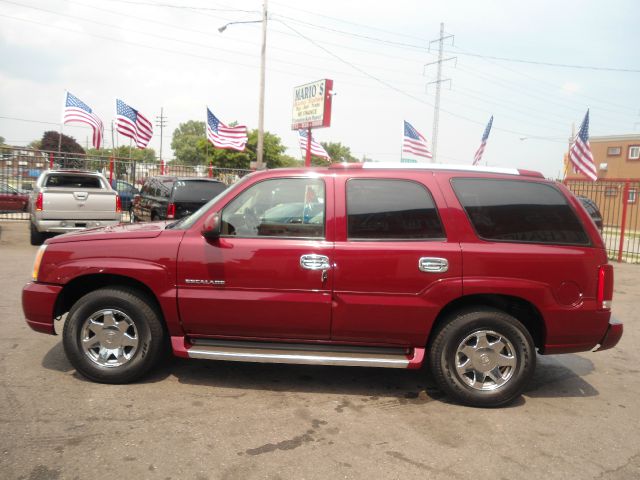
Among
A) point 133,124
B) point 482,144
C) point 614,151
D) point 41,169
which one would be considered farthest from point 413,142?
point 614,151

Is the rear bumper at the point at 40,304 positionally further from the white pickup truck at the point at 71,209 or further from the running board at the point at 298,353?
the white pickup truck at the point at 71,209

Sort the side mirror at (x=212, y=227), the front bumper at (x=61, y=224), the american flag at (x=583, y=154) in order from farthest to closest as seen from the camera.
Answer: the american flag at (x=583, y=154) < the front bumper at (x=61, y=224) < the side mirror at (x=212, y=227)

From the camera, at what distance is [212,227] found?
3898mm

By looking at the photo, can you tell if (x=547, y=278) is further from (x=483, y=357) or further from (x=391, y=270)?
(x=391, y=270)

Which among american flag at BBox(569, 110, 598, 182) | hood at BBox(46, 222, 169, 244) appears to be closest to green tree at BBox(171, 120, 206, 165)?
american flag at BBox(569, 110, 598, 182)

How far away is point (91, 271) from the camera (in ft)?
13.4

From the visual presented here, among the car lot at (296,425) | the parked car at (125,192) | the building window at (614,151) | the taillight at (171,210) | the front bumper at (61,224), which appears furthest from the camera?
the building window at (614,151)

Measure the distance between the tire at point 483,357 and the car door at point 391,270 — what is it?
194 millimetres

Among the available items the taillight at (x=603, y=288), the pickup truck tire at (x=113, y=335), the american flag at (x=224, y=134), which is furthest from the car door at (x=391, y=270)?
the american flag at (x=224, y=134)

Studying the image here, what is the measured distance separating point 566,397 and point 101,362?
152 inches

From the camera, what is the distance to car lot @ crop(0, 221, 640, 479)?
10.0 ft

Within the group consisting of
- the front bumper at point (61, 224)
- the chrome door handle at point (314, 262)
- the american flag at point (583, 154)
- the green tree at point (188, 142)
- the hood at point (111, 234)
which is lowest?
the front bumper at point (61, 224)

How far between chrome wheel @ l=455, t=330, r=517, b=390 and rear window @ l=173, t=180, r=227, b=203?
8.62 meters

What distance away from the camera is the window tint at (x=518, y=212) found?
4.03 meters
